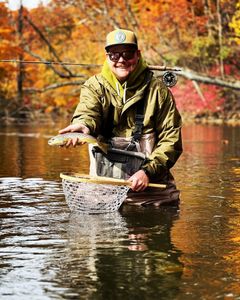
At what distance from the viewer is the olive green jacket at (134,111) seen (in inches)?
302

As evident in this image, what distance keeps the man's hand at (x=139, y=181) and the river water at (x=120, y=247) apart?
0.27 meters

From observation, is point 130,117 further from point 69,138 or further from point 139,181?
point 69,138

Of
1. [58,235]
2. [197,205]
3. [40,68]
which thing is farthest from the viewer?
[40,68]

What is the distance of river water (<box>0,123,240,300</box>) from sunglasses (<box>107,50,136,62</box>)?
1.40m

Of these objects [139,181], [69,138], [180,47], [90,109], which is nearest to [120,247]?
[69,138]

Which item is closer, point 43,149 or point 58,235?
point 58,235

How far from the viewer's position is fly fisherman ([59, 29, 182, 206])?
760 cm

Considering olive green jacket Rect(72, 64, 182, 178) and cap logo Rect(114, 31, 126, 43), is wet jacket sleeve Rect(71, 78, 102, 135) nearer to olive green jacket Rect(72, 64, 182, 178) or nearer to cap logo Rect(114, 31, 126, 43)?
olive green jacket Rect(72, 64, 182, 178)

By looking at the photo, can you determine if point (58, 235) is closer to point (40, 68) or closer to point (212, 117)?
point (212, 117)

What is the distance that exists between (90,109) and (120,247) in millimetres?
2118

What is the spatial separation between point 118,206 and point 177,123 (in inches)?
39.1

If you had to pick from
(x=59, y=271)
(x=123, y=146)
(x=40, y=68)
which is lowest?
(x=59, y=271)

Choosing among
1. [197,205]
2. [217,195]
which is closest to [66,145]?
[197,205]

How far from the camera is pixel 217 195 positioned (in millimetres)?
9133
